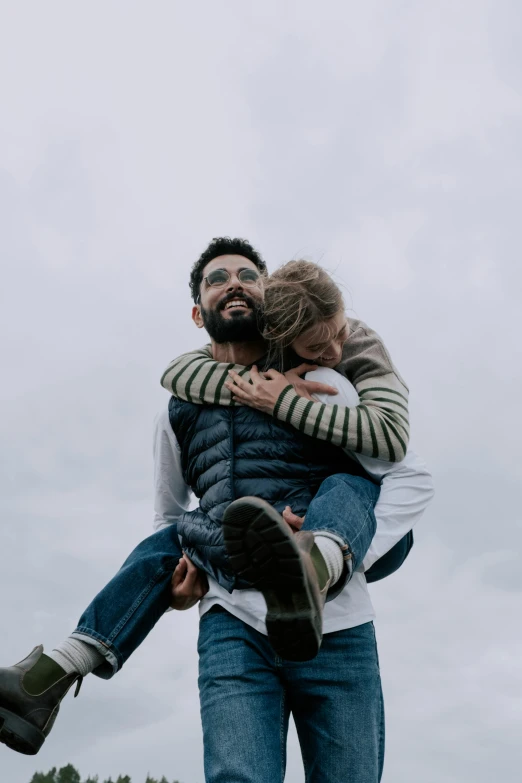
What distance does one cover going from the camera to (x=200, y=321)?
448 cm

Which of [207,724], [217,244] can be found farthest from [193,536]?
[217,244]

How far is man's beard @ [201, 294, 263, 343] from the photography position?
399 centimetres

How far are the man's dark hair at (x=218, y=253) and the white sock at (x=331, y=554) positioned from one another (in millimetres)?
1758

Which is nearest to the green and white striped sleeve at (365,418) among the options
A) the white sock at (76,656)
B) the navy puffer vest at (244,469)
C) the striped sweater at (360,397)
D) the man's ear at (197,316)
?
the striped sweater at (360,397)

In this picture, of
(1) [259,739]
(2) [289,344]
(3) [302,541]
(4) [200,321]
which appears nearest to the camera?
(3) [302,541]

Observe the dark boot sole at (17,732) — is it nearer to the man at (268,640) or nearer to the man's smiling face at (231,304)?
the man at (268,640)

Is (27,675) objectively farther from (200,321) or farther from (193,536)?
(200,321)

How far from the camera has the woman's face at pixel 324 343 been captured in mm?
3736

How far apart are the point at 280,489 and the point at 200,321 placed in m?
1.22

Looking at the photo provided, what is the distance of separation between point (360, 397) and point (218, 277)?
956mm

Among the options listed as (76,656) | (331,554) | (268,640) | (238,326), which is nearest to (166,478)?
(238,326)

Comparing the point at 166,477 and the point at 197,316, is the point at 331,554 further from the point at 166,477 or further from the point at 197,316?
the point at 197,316

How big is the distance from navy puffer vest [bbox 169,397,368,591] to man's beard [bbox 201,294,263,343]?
Result: 369 mm

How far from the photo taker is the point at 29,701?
340 cm
